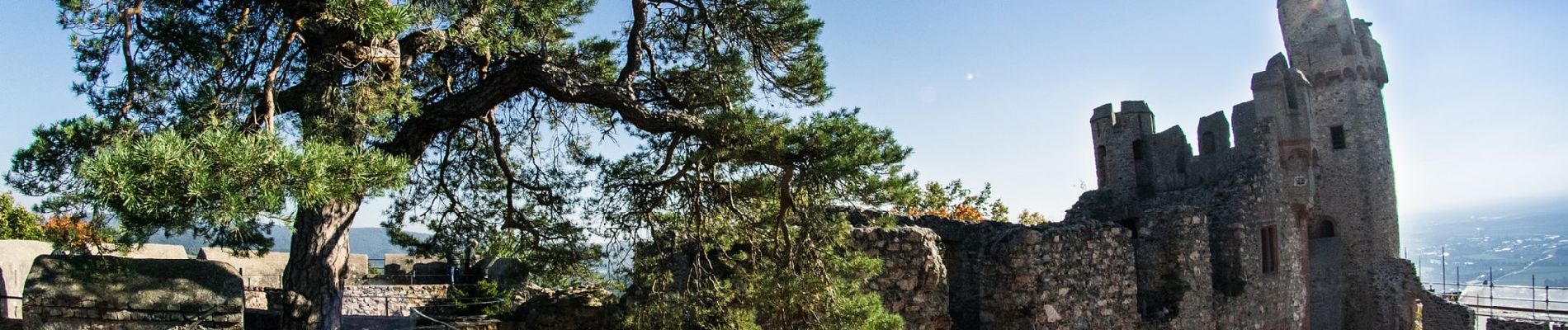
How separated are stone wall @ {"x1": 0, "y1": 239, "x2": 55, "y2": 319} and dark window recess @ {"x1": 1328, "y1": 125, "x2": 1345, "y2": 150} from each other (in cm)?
2741

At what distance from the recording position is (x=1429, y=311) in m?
23.7

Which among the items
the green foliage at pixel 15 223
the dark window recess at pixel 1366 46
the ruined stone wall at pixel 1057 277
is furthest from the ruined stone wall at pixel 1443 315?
the green foliage at pixel 15 223

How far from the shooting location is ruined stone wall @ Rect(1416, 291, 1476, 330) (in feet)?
75.3

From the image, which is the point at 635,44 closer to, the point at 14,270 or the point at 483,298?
the point at 483,298

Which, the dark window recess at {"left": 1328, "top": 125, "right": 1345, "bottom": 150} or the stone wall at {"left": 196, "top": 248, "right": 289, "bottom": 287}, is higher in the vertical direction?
the dark window recess at {"left": 1328, "top": 125, "right": 1345, "bottom": 150}

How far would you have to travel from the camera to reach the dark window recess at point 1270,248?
1652 cm

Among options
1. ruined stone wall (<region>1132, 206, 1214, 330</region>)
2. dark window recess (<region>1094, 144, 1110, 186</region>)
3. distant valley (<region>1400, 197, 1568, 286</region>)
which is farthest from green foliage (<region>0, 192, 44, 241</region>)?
distant valley (<region>1400, 197, 1568, 286</region>)

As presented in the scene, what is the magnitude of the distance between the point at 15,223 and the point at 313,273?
19.6m

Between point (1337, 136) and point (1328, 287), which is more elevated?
point (1337, 136)

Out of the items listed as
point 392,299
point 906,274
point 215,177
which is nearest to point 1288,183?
point 906,274

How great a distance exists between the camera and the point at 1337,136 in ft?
86.3

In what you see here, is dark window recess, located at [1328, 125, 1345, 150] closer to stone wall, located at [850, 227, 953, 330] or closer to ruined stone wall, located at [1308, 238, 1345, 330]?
ruined stone wall, located at [1308, 238, 1345, 330]

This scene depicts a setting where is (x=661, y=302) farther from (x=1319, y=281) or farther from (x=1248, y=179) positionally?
(x=1319, y=281)

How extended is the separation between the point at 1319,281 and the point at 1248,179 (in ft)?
39.7
